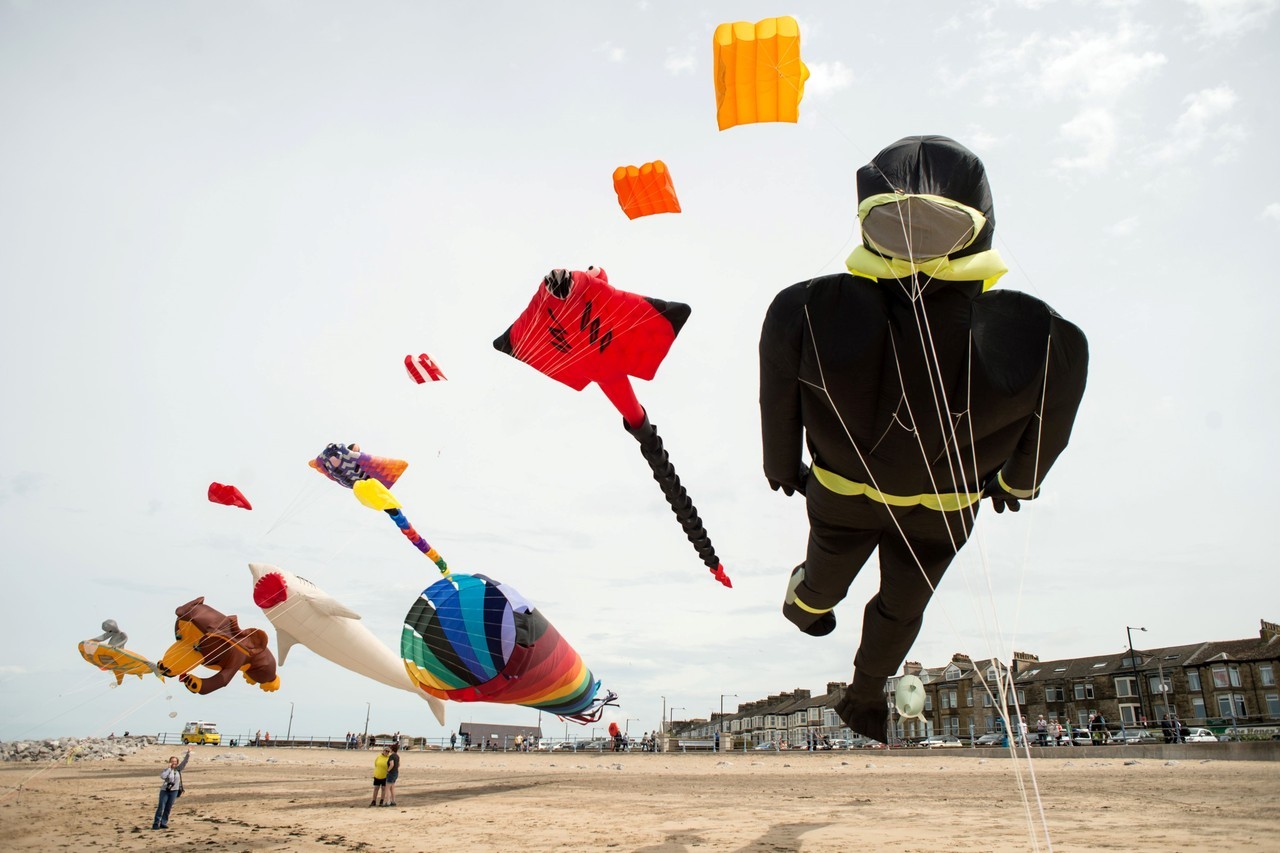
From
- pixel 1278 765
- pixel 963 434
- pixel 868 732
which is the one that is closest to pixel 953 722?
pixel 1278 765

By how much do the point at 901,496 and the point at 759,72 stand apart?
3.25 m

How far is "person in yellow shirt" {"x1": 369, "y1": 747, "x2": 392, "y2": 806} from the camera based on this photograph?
14664mm

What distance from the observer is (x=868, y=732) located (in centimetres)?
780

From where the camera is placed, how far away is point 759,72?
554 cm

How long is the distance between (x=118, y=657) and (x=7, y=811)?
4.79 m

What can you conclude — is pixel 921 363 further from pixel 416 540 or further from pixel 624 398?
pixel 416 540

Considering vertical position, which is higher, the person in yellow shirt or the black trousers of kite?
the black trousers of kite

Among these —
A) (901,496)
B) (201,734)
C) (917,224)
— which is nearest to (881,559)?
(901,496)

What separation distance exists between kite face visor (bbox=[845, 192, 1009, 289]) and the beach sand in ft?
20.7

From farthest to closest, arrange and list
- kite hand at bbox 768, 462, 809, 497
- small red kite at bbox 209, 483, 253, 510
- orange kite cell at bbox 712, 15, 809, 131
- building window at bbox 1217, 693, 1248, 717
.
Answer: building window at bbox 1217, 693, 1248, 717, small red kite at bbox 209, 483, 253, 510, kite hand at bbox 768, 462, 809, 497, orange kite cell at bbox 712, 15, 809, 131

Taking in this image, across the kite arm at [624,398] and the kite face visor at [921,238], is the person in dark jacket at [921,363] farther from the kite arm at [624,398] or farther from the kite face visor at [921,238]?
the kite arm at [624,398]

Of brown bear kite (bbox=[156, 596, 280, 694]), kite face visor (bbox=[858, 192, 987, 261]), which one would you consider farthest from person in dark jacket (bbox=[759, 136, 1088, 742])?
brown bear kite (bbox=[156, 596, 280, 694])

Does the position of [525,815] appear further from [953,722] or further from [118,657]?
[953,722]

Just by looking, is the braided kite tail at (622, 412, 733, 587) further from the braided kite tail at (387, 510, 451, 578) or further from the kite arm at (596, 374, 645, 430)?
the braided kite tail at (387, 510, 451, 578)
